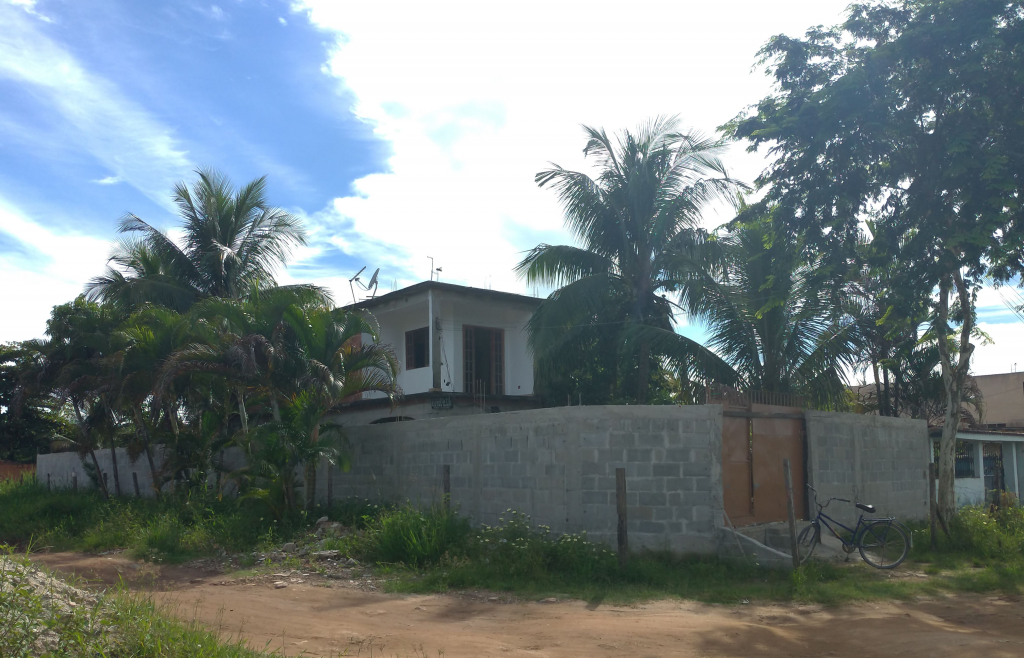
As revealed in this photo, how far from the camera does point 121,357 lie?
687 inches

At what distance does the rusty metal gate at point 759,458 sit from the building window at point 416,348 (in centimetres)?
1048

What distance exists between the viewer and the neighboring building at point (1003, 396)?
1342 inches

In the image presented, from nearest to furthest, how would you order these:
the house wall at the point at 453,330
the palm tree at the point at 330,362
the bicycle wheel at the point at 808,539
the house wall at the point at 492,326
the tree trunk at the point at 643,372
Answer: the bicycle wheel at the point at 808,539 → the palm tree at the point at 330,362 → the tree trunk at the point at 643,372 → the house wall at the point at 453,330 → the house wall at the point at 492,326

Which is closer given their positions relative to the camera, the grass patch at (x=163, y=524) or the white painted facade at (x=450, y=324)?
the grass patch at (x=163, y=524)

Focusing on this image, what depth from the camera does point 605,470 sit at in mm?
11039

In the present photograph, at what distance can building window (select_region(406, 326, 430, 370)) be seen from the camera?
68.8 ft

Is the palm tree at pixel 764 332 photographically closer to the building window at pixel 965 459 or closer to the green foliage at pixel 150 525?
the building window at pixel 965 459

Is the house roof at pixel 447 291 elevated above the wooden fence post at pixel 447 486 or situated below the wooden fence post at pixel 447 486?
above

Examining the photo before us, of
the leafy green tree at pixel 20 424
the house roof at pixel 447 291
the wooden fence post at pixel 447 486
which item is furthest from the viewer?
the leafy green tree at pixel 20 424

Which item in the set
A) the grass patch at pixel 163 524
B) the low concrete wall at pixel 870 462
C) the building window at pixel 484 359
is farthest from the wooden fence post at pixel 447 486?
the building window at pixel 484 359

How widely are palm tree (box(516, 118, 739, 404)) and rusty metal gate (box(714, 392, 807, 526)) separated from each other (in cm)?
465

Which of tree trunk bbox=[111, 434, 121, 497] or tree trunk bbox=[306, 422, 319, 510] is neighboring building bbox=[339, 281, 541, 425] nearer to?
tree trunk bbox=[306, 422, 319, 510]

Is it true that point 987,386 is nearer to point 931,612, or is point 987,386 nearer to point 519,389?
point 519,389

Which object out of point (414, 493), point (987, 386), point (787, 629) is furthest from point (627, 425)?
point (987, 386)
